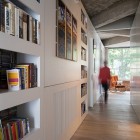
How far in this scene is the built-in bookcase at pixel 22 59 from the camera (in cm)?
138

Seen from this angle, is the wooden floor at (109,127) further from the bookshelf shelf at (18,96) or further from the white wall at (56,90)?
the bookshelf shelf at (18,96)

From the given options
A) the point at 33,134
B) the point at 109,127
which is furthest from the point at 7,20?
the point at 109,127

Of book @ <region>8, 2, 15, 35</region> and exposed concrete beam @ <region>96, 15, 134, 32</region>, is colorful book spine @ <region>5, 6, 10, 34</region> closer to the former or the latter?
book @ <region>8, 2, 15, 35</region>

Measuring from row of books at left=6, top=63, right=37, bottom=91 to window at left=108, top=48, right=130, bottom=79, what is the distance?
10979 mm

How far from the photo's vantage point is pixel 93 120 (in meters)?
4.29

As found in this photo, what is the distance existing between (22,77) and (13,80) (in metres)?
0.10

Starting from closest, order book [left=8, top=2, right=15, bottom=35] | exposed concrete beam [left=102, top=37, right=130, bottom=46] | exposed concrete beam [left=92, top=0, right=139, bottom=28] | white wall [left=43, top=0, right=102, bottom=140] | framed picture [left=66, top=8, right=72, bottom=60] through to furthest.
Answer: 1. book [left=8, top=2, right=15, bottom=35]
2. white wall [left=43, top=0, right=102, bottom=140]
3. framed picture [left=66, top=8, right=72, bottom=60]
4. exposed concrete beam [left=92, top=0, right=139, bottom=28]
5. exposed concrete beam [left=102, top=37, right=130, bottom=46]

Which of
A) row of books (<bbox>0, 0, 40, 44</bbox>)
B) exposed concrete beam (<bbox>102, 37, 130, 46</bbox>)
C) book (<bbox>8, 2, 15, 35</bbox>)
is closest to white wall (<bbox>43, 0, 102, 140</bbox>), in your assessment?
row of books (<bbox>0, 0, 40, 44</bbox>)

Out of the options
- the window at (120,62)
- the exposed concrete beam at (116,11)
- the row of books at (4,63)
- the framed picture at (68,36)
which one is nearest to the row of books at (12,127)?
the row of books at (4,63)

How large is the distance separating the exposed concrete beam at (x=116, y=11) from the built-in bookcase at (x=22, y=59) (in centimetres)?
402

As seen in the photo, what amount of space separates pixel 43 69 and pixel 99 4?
385 centimetres

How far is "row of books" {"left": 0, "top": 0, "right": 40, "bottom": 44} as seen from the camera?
1.34 m

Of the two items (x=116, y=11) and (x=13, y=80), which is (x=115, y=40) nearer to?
(x=116, y=11)

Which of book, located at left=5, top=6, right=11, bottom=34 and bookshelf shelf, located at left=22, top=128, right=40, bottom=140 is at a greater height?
book, located at left=5, top=6, right=11, bottom=34
